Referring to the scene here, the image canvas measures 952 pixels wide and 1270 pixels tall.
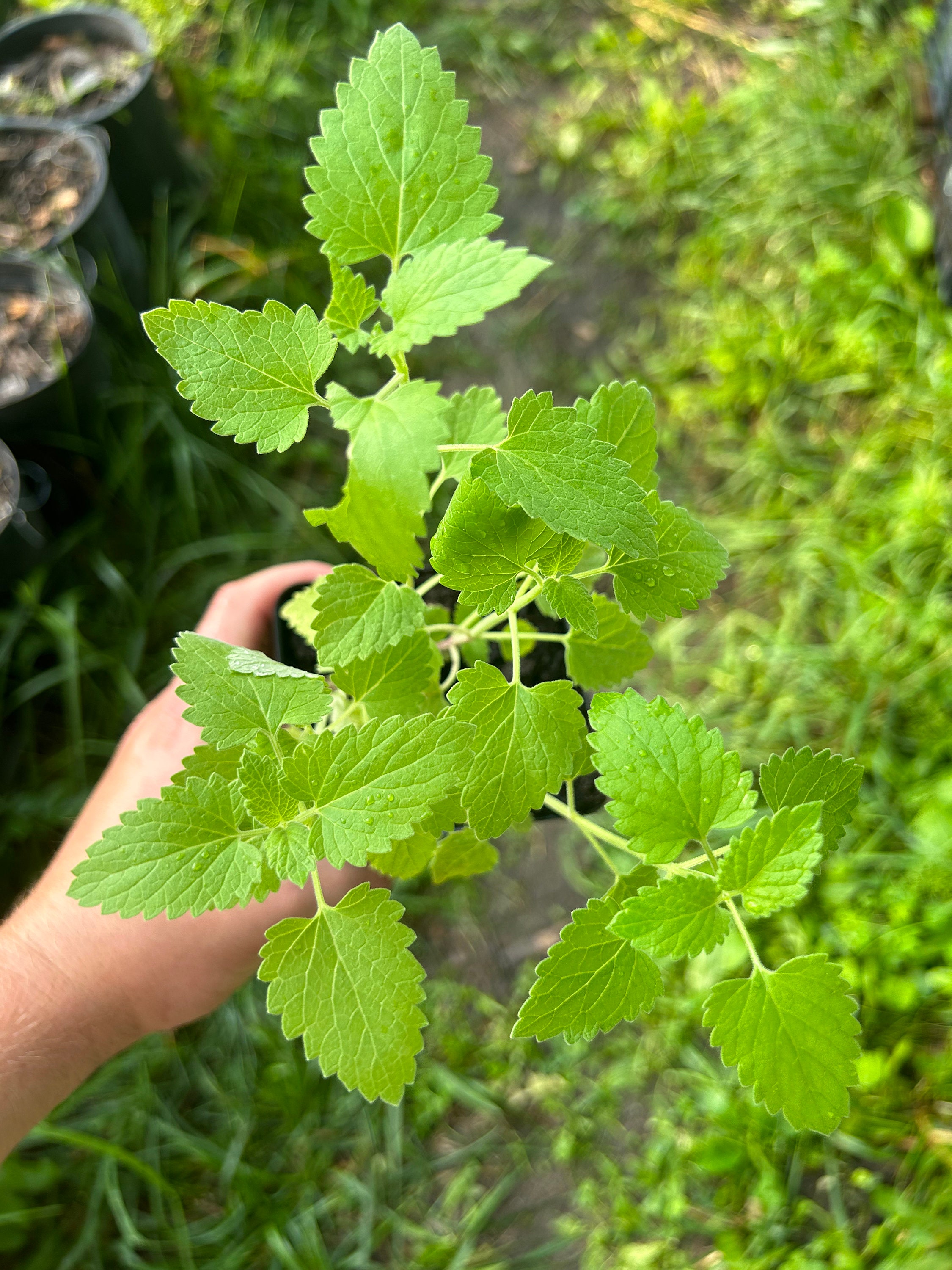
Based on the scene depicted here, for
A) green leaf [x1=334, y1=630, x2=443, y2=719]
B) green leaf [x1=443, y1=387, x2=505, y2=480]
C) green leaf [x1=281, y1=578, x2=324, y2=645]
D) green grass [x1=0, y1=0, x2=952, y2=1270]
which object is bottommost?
green grass [x1=0, y1=0, x2=952, y2=1270]

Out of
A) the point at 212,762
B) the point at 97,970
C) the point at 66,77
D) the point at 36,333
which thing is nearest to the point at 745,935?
the point at 212,762

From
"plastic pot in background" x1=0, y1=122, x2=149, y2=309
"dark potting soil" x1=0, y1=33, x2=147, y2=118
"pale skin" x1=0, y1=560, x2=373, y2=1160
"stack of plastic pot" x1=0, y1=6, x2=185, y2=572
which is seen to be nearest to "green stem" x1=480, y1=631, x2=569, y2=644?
"pale skin" x1=0, y1=560, x2=373, y2=1160

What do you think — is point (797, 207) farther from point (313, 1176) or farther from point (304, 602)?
point (313, 1176)

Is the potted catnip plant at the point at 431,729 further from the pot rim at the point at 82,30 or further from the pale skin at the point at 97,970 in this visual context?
the pot rim at the point at 82,30

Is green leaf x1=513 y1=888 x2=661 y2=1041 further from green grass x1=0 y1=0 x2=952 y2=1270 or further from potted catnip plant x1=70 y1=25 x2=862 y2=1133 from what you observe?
green grass x1=0 y1=0 x2=952 y2=1270

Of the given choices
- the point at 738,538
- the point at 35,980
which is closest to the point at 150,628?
the point at 35,980

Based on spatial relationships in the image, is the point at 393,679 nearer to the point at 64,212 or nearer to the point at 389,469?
the point at 389,469
